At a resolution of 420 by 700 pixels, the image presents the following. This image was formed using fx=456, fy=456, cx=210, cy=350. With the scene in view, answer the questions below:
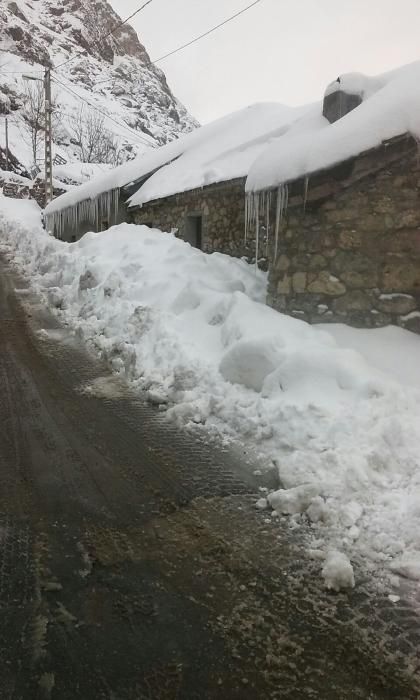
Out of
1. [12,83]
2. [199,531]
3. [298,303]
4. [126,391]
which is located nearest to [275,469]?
[199,531]

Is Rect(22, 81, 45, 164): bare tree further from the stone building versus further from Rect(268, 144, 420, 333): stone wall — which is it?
Rect(268, 144, 420, 333): stone wall

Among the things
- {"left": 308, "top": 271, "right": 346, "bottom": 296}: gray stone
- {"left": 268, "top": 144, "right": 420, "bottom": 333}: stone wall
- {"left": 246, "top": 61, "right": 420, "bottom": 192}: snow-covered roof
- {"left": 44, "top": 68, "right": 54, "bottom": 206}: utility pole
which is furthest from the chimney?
{"left": 44, "top": 68, "right": 54, "bottom": 206}: utility pole

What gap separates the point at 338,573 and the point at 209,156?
10319 mm

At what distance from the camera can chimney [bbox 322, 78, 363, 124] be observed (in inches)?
256

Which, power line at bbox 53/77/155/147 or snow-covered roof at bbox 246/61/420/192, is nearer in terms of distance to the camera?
snow-covered roof at bbox 246/61/420/192

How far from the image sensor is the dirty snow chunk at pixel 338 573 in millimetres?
2268

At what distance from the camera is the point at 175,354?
5.33 metres

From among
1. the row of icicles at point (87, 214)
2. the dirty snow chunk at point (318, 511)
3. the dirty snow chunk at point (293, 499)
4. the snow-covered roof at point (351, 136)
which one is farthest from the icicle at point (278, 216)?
the row of icicles at point (87, 214)

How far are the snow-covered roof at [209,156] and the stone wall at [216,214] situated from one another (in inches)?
8.3

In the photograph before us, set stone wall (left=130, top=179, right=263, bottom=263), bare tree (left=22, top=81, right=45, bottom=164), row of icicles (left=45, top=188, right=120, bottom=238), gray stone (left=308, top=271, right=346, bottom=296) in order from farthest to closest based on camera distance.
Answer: bare tree (left=22, top=81, right=45, bottom=164), row of icicles (left=45, top=188, right=120, bottom=238), stone wall (left=130, top=179, right=263, bottom=263), gray stone (left=308, top=271, right=346, bottom=296)

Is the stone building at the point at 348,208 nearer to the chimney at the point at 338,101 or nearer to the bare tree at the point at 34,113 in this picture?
the chimney at the point at 338,101

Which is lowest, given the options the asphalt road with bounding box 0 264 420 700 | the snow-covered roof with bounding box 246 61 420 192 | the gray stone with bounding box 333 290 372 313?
the asphalt road with bounding box 0 264 420 700

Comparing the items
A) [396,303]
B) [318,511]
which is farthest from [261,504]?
[396,303]

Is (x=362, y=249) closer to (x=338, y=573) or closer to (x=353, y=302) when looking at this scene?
(x=353, y=302)
